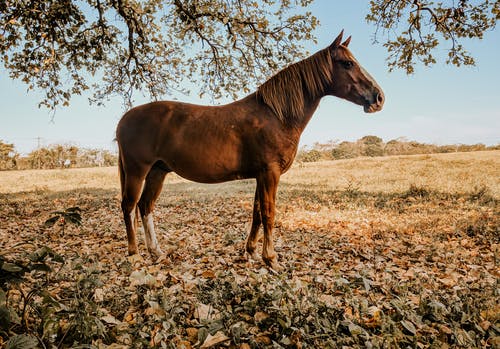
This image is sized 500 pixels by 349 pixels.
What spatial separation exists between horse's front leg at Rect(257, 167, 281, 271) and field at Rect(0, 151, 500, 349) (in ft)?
0.77

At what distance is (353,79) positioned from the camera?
4.09 metres

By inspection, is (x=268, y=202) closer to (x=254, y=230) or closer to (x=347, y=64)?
(x=254, y=230)

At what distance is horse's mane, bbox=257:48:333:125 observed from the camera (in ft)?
13.5

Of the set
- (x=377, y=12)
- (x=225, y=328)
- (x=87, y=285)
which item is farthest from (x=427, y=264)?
(x=377, y=12)

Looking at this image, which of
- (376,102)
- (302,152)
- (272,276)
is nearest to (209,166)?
(272,276)

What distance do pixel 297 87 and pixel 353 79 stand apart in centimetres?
77

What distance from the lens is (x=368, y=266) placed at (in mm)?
4246

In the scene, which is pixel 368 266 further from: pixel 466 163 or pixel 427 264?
pixel 466 163

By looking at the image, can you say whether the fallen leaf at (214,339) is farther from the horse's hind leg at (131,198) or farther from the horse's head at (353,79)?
the horse's head at (353,79)

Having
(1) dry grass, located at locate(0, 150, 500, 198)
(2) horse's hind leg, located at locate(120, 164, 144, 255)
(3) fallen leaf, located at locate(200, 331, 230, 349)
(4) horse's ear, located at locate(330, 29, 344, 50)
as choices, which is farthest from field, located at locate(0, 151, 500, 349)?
(4) horse's ear, located at locate(330, 29, 344, 50)

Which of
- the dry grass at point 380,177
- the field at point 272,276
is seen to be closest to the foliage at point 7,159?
the dry grass at point 380,177

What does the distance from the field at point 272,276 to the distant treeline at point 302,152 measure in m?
19.1

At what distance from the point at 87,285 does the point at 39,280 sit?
1.48 meters

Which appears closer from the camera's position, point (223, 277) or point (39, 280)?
point (223, 277)
